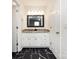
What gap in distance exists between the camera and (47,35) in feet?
18.3

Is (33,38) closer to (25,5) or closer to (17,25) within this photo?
(17,25)

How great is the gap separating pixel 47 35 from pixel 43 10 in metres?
1.74
